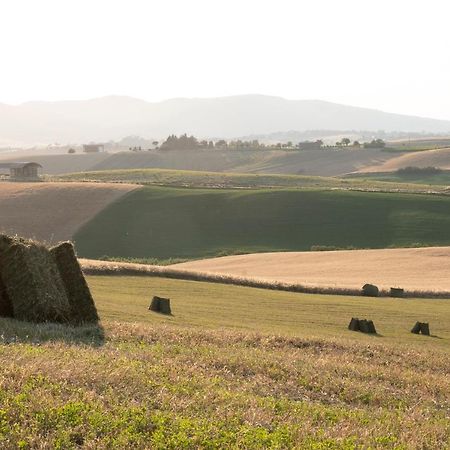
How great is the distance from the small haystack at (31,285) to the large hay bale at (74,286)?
112 millimetres

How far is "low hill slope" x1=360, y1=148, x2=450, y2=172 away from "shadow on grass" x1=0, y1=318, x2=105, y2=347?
158 m

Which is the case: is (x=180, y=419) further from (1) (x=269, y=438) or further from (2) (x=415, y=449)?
(2) (x=415, y=449)

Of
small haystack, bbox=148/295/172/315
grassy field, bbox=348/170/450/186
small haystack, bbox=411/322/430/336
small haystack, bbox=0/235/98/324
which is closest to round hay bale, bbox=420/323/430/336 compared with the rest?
small haystack, bbox=411/322/430/336

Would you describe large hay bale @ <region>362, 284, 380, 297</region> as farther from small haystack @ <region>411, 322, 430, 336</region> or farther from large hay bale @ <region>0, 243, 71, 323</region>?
large hay bale @ <region>0, 243, 71, 323</region>

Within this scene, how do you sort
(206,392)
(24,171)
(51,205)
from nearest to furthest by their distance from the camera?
(206,392) < (51,205) < (24,171)

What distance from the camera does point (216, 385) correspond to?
15125mm

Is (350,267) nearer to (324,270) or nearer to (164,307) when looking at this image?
(324,270)

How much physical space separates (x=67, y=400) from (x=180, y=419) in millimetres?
2037

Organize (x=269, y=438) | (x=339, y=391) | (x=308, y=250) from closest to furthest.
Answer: (x=269, y=438)
(x=339, y=391)
(x=308, y=250)

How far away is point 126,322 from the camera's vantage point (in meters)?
22.5

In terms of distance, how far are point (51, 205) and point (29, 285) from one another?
75.8 meters

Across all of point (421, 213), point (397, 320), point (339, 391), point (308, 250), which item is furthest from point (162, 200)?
point (339, 391)

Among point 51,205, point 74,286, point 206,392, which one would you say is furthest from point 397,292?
point 51,205

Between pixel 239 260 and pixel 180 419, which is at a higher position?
pixel 180 419
